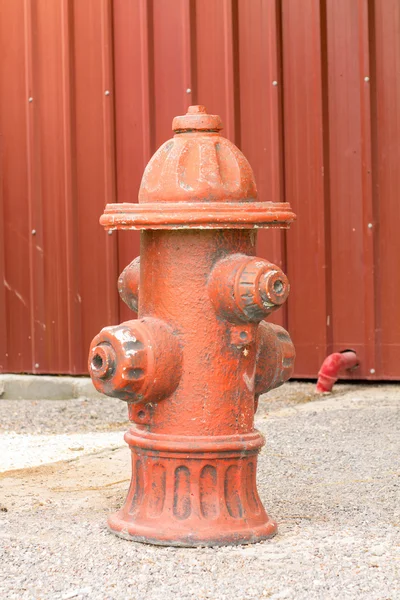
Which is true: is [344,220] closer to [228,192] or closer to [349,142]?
[349,142]

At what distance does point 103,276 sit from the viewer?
7.31 meters

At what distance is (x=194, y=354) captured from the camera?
3.70 m

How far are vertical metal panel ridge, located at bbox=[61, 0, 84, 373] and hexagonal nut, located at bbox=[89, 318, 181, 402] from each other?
12.2 ft

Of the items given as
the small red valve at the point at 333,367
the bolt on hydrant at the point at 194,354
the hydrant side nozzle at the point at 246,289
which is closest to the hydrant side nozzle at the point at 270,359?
the bolt on hydrant at the point at 194,354

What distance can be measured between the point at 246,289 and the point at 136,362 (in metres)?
0.41

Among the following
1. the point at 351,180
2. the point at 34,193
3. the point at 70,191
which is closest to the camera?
the point at 351,180

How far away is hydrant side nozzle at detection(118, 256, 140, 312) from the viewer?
414 centimetres

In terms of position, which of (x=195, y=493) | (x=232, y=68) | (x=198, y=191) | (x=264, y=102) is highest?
(x=232, y=68)

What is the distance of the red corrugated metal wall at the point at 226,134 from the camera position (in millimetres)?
6605

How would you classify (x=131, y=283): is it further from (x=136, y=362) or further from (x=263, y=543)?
(x=263, y=543)

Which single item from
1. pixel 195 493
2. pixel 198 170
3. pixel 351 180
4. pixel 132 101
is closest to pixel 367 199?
Result: pixel 351 180

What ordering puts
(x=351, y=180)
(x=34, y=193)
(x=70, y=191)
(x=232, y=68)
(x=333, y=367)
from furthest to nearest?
1. (x=34, y=193)
2. (x=70, y=191)
3. (x=232, y=68)
4. (x=351, y=180)
5. (x=333, y=367)

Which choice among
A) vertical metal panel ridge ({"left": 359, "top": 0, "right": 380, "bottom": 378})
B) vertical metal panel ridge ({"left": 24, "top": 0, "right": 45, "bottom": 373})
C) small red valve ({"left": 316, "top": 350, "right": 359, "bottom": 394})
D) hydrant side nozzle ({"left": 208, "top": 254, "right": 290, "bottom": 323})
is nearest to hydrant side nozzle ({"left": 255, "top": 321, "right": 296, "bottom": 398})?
hydrant side nozzle ({"left": 208, "top": 254, "right": 290, "bottom": 323})

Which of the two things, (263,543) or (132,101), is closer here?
(263,543)
